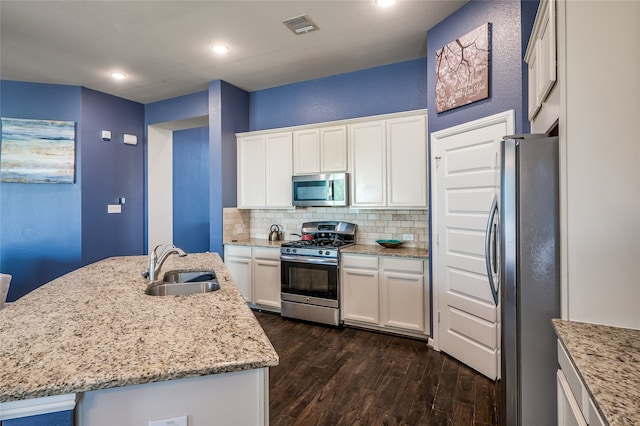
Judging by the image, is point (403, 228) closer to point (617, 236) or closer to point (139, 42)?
point (617, 236)

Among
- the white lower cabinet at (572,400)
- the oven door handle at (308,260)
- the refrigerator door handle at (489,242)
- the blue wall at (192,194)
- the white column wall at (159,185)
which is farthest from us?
the blue wall at (192,194)

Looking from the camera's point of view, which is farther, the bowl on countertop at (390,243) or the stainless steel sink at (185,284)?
the bowl on countertop at (390,243)

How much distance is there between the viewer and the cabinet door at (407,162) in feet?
10.6

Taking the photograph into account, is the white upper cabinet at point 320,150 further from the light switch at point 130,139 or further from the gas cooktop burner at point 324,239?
the light switch at point 130,139

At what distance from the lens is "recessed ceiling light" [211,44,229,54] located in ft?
10.8

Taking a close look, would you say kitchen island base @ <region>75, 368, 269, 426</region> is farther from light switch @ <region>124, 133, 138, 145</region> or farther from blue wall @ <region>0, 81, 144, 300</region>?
light switch @ <region>124, 133, 138, 145</region>

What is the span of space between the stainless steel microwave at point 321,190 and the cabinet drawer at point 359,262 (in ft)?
2.06

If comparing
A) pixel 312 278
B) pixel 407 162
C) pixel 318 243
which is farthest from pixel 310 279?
pixel 407 162

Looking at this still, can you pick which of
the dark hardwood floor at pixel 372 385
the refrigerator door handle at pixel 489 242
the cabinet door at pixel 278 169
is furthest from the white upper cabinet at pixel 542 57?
the cabinet door at pixel 278 169

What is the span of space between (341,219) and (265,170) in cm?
121

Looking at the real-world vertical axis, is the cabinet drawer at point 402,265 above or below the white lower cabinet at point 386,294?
above

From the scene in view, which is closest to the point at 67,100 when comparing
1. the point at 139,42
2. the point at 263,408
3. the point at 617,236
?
the point at 139,42

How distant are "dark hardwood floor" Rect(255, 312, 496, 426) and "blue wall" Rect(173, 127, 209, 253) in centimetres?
314

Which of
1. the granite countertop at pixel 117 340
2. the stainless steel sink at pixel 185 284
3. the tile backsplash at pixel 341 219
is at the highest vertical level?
the tile backsplash at pixel 341 219
